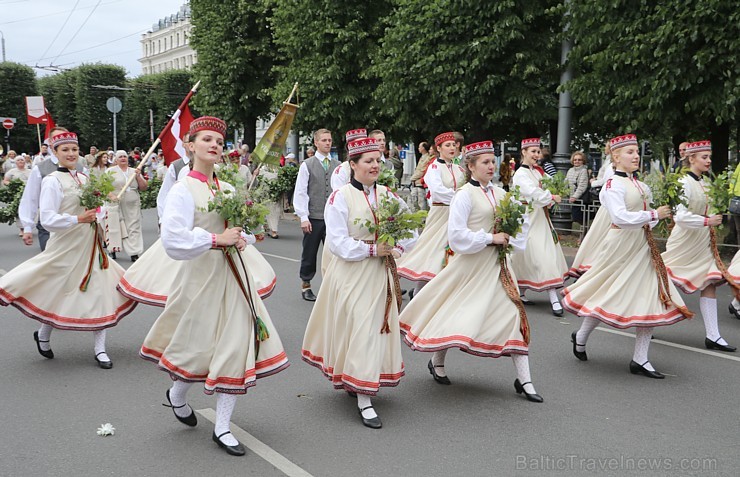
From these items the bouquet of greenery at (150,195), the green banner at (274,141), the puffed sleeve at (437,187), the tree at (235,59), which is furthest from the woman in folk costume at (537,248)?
the tree at (235,59)

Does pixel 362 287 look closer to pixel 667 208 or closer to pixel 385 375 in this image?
pixel 385 375

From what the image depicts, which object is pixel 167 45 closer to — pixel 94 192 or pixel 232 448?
pixel 94 192

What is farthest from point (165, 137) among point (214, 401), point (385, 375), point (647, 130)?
point (647, 130)

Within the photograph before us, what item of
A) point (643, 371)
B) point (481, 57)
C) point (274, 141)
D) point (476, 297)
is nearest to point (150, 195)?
point (481, 57)

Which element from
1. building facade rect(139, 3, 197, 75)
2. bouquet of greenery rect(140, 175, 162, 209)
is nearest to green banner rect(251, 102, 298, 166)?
bouquet of greenery rect(140, 175, 162, 209)

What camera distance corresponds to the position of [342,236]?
5590 millimetres

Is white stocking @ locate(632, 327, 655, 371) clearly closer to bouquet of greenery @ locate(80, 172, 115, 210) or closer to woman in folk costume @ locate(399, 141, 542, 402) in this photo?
woman in folk costume @ locate(399, 141, 542, 402)

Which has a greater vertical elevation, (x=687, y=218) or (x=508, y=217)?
(x=508, y=217)

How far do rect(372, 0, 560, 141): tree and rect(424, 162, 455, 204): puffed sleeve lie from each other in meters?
7.49

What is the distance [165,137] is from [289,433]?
19.3ft

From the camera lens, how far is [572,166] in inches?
709

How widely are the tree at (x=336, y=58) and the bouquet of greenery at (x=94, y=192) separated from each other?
1537cm

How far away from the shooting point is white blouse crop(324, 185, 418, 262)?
18.2ft

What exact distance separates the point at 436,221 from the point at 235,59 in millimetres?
19266
